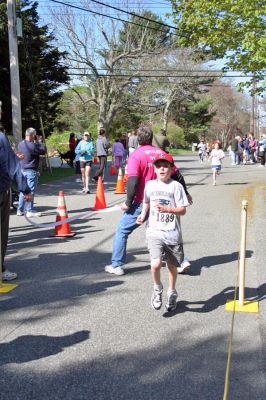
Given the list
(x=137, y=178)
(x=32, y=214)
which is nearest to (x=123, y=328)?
(x=137, y=178)

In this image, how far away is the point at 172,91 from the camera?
50406 mm

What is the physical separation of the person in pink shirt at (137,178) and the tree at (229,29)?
8.25m

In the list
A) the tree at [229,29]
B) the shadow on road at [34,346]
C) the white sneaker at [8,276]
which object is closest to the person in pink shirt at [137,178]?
the white sneaker at [8,276]

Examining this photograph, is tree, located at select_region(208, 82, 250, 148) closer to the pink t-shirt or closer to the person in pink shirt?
the person in pink shirt

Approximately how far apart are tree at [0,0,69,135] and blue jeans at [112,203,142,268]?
49.9 ft

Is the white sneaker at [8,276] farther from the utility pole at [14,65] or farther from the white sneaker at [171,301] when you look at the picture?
the utility pole at [14,65]

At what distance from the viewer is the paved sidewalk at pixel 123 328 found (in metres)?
3.33

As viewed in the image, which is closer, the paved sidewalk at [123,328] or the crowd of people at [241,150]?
the paved sidewalk at [123,328]

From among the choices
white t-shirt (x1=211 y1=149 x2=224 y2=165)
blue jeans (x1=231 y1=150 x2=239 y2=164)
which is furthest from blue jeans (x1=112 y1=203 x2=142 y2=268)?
blue jeans (x1=231 y1=150 x2=239 y2=164)

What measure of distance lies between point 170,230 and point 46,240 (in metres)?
4.08

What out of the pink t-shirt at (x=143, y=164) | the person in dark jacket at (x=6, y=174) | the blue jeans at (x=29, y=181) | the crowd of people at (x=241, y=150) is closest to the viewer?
the person in dark jacket at (x=6, y=174)

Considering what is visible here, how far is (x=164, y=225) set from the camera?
→ 4.62 metres

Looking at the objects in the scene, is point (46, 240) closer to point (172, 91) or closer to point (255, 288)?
point (255, 288)

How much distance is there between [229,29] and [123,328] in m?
12.5
